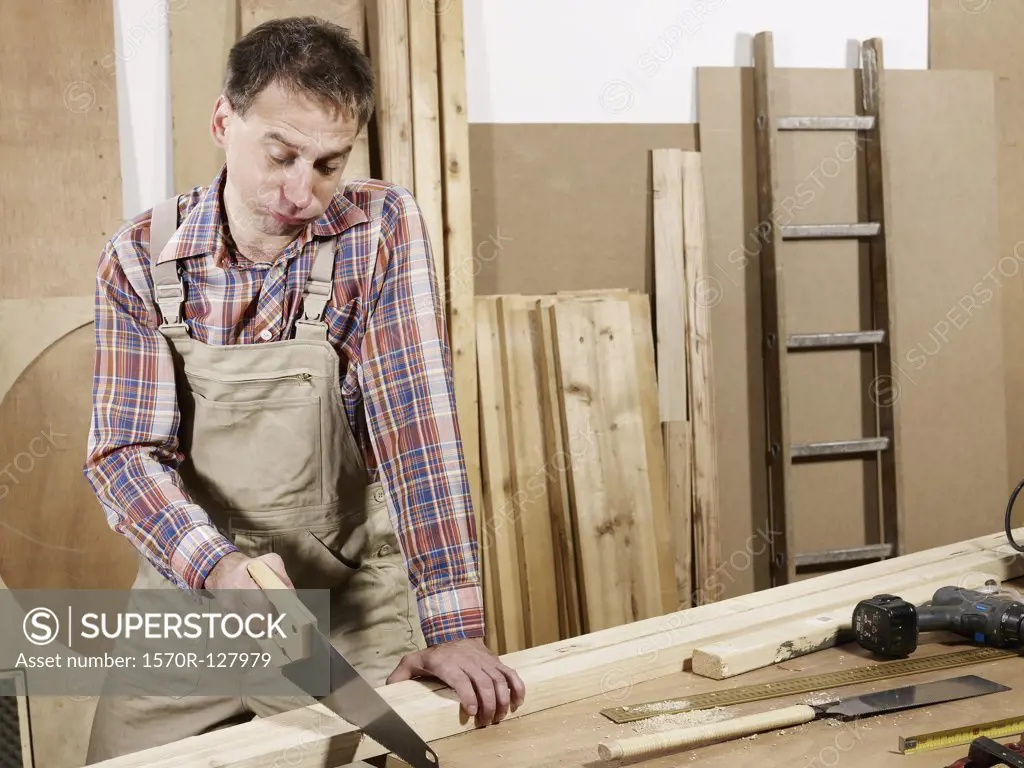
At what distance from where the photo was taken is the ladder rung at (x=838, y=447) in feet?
13.1

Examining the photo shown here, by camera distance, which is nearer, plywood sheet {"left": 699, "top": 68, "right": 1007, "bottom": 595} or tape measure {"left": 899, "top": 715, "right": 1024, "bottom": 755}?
tape measure {"left": 899, "top": 715, "right": 1024, "bottom": 755}

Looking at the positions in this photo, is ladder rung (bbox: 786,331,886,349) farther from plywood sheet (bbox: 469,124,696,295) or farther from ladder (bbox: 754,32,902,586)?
plywood sheet (bbox: 469,124,696,295)

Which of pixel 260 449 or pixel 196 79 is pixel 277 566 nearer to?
pixel 260 449

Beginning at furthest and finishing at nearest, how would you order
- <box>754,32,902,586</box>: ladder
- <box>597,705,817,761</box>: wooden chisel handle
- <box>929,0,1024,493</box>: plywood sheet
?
<box>929,0,1024,493</box>: plywood sheet, <box>754,32,902,586</box>: ladder, <box>597,705,817,761</box>: wooden chisel handle

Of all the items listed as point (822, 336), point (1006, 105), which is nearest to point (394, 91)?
point (822, 336)

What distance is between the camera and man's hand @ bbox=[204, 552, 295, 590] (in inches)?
58.7

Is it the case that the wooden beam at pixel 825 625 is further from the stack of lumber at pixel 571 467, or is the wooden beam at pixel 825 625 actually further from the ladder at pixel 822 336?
the ladder at pixel 822 336

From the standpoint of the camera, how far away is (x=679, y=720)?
141 centimetres

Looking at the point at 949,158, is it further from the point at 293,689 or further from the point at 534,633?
the point at 293,689

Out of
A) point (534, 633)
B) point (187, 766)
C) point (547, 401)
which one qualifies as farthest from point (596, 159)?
point (187, 766)

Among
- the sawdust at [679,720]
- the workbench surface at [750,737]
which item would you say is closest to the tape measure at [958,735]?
the workbench surface at [750,737]

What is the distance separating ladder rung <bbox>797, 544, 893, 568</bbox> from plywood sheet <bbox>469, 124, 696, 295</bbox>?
129 centimetres

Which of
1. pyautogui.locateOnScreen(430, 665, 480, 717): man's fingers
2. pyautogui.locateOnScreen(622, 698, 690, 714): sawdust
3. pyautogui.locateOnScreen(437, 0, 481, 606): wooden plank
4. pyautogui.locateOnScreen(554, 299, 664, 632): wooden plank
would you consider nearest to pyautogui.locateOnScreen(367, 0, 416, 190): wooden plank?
pyautogui.locateOnScreen(437, 0, 481, 606): wooden plank

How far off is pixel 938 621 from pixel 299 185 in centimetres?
135
